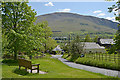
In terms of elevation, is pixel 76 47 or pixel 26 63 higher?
pixel 76 47

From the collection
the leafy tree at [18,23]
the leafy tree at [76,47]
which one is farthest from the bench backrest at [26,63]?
the leafy tree at [76,47]

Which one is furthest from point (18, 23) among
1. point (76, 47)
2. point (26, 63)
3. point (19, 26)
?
point (76, 47)

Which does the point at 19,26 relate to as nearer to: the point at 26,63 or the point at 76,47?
the point at 26,63

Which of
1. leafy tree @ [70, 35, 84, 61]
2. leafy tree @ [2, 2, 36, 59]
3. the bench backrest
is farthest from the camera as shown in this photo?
leafy tree @ [70, 35, 84, 61]

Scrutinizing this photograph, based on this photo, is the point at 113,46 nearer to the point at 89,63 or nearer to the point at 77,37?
the point at 89,63

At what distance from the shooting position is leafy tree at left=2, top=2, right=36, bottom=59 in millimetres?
17500

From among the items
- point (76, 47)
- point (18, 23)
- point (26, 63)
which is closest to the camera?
point (26, 63)

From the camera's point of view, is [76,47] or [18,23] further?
[76,47]

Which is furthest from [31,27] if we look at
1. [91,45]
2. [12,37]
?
[91,45]

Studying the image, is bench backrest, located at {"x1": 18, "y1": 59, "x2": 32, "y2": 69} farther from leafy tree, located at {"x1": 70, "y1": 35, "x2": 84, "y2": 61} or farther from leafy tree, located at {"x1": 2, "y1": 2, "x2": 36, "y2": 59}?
leafy tree, located at {"x1": 70, "y1": 35, "x2": 84, "y2": 61}

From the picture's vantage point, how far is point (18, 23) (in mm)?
18797

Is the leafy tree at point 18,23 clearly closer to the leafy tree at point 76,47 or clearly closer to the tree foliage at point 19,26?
the tree foliage at point 19,26

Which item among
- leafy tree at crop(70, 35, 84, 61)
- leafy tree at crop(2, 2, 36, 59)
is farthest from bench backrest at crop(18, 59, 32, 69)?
leafy tree at crop(70, 35, 84, 61)

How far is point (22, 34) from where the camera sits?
58.5 ft
